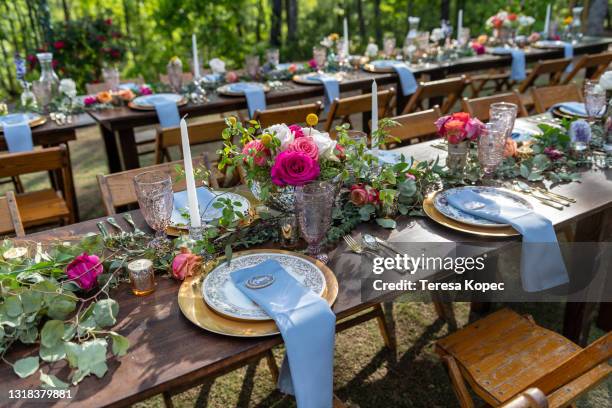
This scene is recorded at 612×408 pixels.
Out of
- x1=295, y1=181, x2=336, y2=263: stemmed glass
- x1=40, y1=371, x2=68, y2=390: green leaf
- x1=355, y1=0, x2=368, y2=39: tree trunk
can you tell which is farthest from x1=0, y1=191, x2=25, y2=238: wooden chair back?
x1=355, y1=0, x2=368, y2=39: tree trunk

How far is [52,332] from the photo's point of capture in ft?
3.60

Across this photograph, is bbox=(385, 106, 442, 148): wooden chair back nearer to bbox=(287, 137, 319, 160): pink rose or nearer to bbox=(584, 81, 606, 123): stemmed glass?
bbox=(584, 81, 606, 123): stemmed glass

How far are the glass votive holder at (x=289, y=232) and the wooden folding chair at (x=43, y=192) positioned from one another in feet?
4.70

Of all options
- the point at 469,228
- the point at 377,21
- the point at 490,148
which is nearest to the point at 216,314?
the point at 469,228

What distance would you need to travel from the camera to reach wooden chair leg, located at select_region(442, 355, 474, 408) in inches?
61.1

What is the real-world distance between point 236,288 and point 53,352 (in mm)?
415

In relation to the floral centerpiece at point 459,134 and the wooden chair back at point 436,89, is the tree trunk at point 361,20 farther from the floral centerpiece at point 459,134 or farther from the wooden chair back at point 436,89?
the floral centerpiece at point 459,134

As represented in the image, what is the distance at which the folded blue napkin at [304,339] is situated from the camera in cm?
111

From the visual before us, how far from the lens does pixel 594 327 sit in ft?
7.84

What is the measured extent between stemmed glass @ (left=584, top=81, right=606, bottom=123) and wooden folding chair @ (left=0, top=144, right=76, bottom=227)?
239 centimetres

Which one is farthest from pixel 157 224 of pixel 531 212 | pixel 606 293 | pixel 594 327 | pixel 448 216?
pixel 594 327

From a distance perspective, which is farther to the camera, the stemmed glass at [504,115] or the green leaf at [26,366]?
the stemmed glass at [504,115]

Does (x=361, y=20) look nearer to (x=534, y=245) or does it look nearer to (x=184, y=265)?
(x=534, y=245)

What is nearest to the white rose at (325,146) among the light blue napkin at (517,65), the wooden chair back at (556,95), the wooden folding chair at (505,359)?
the wooden folding chair at (505,359)
